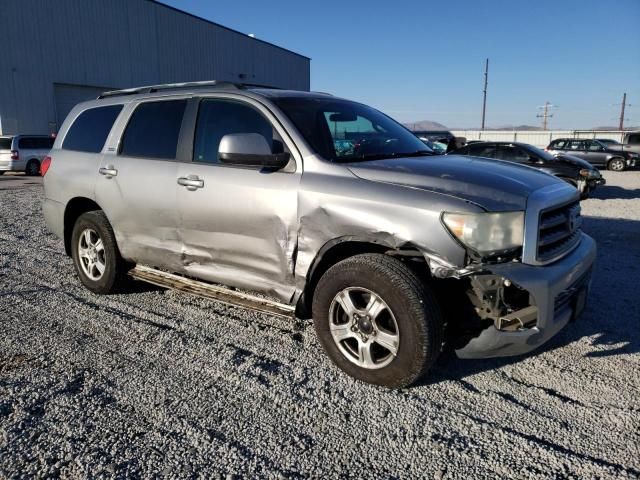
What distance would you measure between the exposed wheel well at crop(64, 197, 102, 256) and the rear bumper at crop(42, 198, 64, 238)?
0.16 ft

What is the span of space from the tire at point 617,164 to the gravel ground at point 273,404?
2453 cm

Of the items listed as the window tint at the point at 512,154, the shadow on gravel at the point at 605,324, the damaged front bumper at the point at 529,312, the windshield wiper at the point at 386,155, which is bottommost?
the shadow on gravel at the point at 605,324

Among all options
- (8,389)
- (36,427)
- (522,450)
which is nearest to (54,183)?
(8,389)

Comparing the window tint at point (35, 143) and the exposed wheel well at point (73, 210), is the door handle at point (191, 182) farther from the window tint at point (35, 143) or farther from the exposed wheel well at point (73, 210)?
the window tint at point (35, 143)

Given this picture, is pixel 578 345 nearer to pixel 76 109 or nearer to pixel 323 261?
pixel 323 261

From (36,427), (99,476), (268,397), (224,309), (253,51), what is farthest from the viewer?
(253,51)

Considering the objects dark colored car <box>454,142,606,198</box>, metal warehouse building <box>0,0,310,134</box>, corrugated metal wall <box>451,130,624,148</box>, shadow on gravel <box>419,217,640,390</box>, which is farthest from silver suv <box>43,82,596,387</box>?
corrugated metal wall <box>451,130,624,148</box>

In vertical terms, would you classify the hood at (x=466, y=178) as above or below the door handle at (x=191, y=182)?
above

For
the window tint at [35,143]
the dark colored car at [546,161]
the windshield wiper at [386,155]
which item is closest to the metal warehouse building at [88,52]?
the window tint at [35,143]

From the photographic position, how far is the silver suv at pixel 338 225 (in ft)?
9.39

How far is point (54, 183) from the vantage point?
5.18 m

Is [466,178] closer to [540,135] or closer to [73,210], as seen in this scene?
[73,210]

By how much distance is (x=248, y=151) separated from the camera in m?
3.36

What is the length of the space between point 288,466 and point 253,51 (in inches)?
1553
